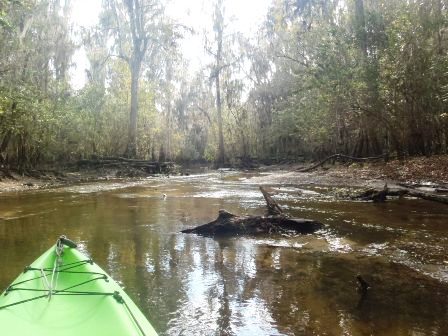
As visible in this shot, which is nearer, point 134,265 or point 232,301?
point 232,301

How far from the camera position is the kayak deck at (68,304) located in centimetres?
256

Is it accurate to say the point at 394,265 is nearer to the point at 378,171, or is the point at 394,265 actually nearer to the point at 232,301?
the point at 232,301

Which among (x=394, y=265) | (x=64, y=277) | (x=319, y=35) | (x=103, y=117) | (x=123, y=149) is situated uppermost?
(x=319, y=35)

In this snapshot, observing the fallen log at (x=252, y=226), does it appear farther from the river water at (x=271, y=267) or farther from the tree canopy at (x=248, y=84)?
the tree canopy at (x=248, y=84)

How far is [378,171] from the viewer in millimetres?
16906

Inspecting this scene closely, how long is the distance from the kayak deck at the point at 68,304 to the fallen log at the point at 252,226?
140 inches

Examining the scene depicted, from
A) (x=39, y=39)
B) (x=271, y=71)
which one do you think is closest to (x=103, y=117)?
(x=39, y=39)

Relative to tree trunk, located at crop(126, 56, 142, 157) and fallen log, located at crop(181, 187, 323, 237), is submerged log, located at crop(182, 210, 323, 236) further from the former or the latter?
tree trunk, located at crop(126, 56, 142, 157)

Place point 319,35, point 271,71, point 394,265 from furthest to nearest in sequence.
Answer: point 271,71, point 319,35, point 394,265

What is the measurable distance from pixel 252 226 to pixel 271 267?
2.08 meters

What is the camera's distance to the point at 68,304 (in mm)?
3033

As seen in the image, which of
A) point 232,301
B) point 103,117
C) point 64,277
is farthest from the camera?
point 103,117

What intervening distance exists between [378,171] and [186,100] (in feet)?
105

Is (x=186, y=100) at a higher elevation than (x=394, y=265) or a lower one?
higher
